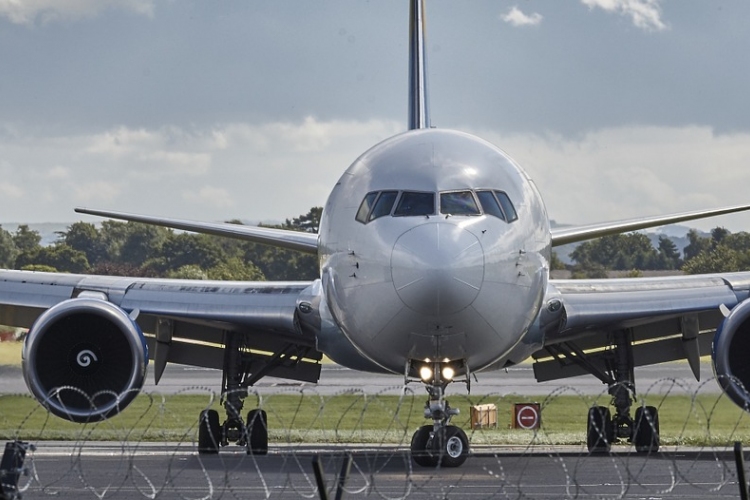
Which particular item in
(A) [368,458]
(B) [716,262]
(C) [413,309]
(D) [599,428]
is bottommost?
(A) [368,458]

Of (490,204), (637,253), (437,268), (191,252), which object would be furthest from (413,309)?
(637,253)

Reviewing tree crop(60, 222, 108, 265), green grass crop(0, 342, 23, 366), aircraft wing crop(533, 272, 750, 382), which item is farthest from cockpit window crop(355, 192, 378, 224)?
tree crop(60, 222, 108, 265)

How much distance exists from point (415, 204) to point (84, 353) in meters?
5.40

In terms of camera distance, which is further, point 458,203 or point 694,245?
point 694,245

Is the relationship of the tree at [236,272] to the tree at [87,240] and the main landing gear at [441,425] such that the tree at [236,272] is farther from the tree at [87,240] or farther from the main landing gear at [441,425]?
the main landing gear at [441,425]

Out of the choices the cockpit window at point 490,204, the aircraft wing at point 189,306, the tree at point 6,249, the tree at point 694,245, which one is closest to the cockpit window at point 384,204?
the cockpit window at point 490,204

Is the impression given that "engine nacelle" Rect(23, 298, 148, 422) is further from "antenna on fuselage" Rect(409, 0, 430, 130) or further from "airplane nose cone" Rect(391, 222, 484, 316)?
"antenna on fuselage" Rect(409, 0, 430, 130)

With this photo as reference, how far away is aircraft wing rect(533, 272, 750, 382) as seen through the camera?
17344 millimetres

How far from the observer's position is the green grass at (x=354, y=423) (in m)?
21.5

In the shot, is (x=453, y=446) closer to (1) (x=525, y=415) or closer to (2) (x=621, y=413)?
(2) (x=621, y=413)

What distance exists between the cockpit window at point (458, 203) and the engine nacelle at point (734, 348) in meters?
3.81

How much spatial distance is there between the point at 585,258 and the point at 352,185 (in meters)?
46.7

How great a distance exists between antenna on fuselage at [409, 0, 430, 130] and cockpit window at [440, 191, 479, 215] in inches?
253

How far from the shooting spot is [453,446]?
49.3 ft
